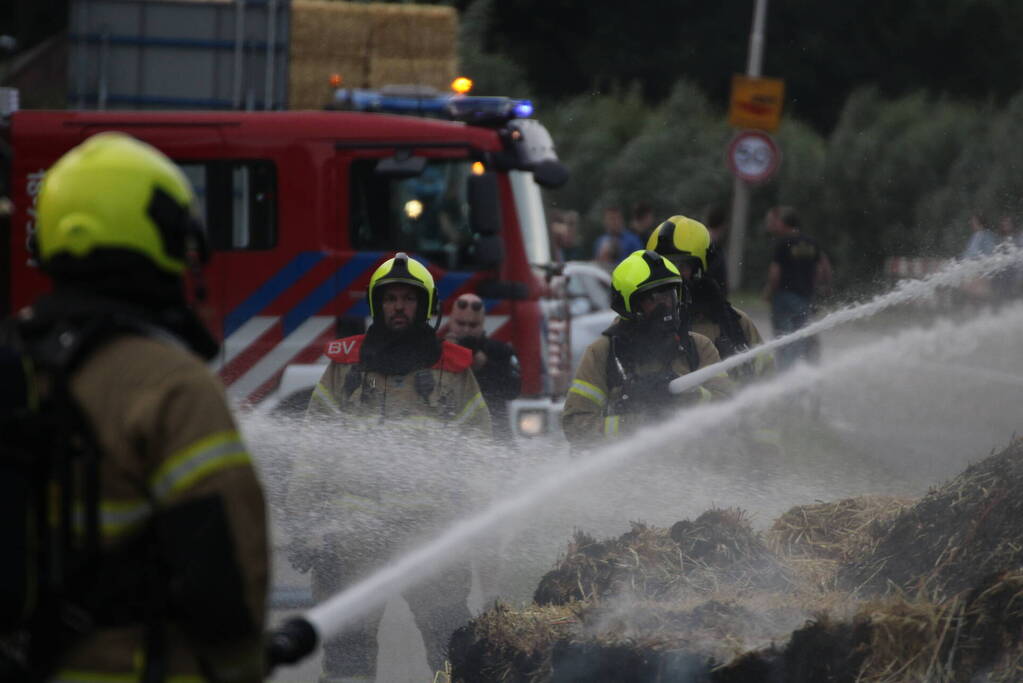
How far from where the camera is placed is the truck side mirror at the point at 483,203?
9.38m

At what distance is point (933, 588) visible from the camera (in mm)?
4586

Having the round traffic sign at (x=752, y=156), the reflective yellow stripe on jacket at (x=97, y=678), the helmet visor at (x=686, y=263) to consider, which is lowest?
the round traffic sign at (x=752, y=156)

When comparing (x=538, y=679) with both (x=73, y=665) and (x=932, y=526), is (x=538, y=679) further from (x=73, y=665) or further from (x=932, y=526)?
(x=73, y=665)

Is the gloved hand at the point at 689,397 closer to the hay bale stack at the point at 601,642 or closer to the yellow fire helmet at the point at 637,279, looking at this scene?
the yellow fire helmet at the point at 637,279

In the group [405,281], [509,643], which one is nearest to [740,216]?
[405,281]

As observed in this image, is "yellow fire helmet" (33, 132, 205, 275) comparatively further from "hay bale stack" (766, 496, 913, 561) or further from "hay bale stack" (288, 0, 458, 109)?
"hay bale stack" (288, 0, 458, 109)

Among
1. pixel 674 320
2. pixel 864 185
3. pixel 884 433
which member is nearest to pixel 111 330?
pixel 674 320

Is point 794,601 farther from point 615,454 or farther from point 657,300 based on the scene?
point 657,300

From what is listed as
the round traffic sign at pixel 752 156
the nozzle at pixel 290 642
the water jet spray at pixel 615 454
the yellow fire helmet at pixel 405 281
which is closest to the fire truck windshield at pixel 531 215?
the water jet spray at pixel 615 454

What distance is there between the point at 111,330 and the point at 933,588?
9.46ft

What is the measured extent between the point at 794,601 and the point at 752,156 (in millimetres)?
12958

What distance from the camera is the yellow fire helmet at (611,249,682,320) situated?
5660 mm

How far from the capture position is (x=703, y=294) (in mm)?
6465

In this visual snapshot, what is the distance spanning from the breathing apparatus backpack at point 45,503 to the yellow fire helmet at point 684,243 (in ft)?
13.6
